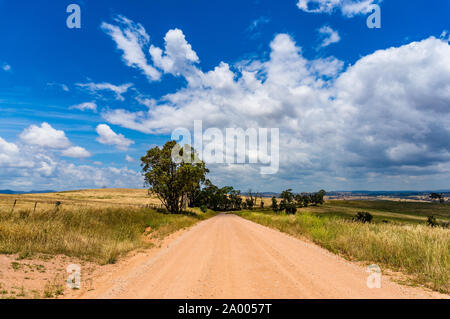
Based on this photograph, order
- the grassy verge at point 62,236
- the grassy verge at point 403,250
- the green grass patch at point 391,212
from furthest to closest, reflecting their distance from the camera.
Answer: the green grass patch at point 391,212
the grassy verge at point 62,236
the grassy verge at point 403,250

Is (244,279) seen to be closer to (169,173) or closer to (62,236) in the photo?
(62,236)

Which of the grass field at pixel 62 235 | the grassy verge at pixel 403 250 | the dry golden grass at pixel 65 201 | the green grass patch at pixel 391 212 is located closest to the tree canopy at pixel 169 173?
the dry golden grass at pixel 65 201

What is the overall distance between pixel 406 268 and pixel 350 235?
374 cm

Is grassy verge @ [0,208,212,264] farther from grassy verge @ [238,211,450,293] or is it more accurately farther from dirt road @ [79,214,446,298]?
grassy verge @ [238,211,450,293]

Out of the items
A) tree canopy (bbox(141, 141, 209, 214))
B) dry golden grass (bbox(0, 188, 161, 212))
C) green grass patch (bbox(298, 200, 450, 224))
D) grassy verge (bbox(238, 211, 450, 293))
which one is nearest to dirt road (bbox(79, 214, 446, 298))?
grassy verge (bbox(238, 211, 450, 293))

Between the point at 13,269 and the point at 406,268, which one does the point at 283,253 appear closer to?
the point at 406,268

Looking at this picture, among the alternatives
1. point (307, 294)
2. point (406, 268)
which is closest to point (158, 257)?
point (307, 294)

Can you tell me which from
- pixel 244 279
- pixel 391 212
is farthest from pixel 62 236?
pixel 391 212

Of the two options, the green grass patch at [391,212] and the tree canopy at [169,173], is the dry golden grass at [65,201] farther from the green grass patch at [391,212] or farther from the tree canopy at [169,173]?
the green grass patch at [391,212]

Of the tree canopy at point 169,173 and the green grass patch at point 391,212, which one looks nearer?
the tree canopy at point 169,173

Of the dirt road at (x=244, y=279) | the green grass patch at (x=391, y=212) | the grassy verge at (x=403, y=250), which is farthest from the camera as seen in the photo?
the green grass patch at (x=391, y=212)
